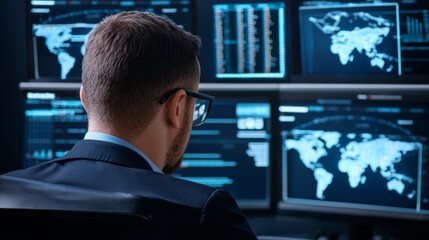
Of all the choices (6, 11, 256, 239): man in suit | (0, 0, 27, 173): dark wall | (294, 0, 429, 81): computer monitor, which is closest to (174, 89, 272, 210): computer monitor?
(294, 0, 429, 81): computer monitor

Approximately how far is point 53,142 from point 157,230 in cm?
129

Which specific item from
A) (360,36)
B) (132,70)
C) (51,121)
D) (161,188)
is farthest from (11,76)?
(161,188)

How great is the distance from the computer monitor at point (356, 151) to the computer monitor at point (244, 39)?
0.10 m

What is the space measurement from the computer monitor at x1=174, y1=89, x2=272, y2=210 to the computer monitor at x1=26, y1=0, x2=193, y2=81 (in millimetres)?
276

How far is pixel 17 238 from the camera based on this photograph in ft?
3.53

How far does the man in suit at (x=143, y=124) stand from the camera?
3.75 feet

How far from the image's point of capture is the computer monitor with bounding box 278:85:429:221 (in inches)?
80.1

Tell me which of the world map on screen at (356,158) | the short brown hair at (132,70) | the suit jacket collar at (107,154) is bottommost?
the world map on screen at (356,158)

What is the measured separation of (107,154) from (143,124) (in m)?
0.10

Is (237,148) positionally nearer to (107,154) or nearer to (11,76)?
(11,76)

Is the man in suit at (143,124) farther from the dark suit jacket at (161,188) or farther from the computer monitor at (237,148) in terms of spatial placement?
the computer monitor at (237,148)

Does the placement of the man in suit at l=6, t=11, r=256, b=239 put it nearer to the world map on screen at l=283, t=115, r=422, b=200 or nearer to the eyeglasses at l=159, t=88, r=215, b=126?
the eyeglasses at l=159, t=88, r=215, b=126

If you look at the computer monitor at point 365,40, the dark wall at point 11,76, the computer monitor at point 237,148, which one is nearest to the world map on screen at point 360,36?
the computer monitor at point 365,40

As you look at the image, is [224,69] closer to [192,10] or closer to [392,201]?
[192,10]
